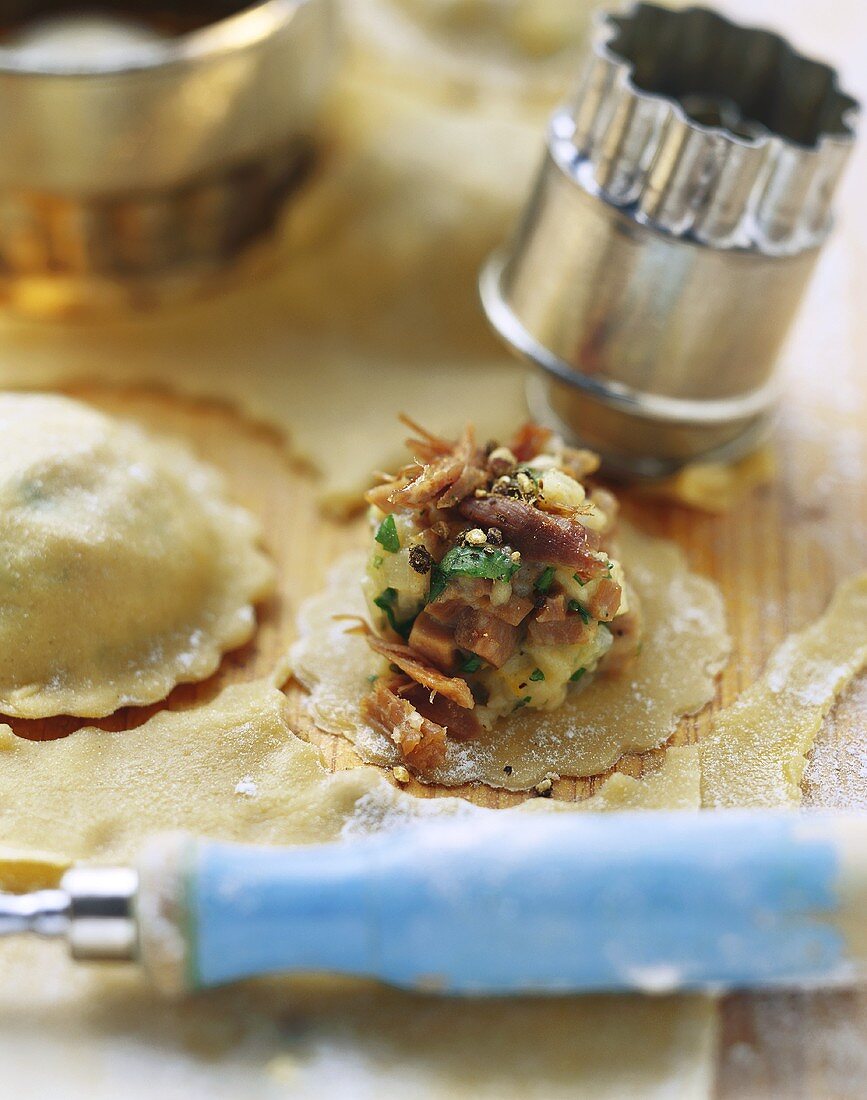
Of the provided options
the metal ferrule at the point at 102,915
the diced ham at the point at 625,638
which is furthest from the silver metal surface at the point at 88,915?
the diced ham at the point at 625,638

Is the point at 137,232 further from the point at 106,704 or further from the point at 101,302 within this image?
the point at 106,704

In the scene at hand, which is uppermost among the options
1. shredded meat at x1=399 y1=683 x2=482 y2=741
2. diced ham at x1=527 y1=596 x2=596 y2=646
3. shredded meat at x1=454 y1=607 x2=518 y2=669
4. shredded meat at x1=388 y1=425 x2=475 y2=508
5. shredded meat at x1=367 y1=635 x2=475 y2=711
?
shredded meat at x1=388 y1=425 x2=475 y2=508

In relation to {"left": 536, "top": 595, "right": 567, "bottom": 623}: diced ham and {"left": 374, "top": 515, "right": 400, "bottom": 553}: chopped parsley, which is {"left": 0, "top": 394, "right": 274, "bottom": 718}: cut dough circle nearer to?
{"left": 374, "top": 515, "right": 400, "bottom": 553}: chopped parsley

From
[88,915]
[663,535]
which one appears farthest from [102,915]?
[663,535]

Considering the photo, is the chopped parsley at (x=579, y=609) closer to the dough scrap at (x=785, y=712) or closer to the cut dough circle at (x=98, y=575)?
the dough scrap at (x=785, y=712)

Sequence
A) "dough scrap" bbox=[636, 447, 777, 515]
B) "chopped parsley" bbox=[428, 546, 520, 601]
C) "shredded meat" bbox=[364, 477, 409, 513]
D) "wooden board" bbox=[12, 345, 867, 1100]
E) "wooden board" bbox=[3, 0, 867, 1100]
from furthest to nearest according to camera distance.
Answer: "dough scrap" bbox=[636, 447, 777, 515], "wooden board" bbox=[12, 345, 867, 1100], "shredded meat" bbox=[364, 477, 409, 513], "chopped parsley" bbox=[428, 546, 520, 601], "wooden board" bbox=[3, 0, 867, 1100]

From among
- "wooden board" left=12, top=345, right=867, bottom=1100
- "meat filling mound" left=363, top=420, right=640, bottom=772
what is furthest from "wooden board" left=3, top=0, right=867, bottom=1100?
"meat filling mound" left=363, top=420, right=640, bottom=772

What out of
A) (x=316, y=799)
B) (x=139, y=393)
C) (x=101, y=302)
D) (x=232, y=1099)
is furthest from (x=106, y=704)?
(x=101, y=302)
